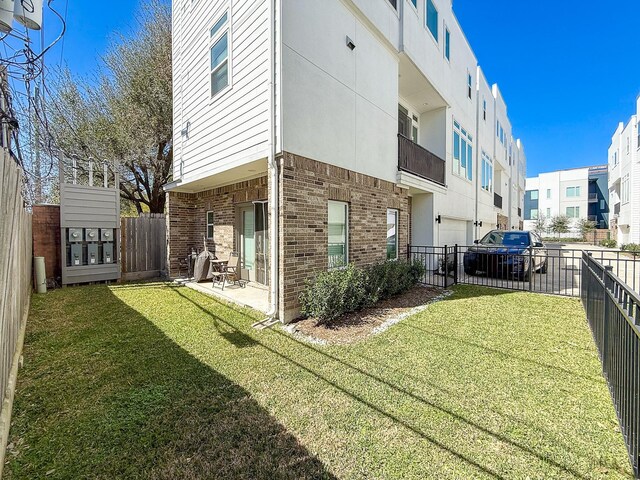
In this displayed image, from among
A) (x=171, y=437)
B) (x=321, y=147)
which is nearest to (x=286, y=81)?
(x=321, y=147)

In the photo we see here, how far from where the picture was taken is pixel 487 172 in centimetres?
1820

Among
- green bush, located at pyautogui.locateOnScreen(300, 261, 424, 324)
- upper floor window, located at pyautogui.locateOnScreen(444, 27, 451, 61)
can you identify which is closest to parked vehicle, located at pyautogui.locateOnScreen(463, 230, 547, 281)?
green bush, located at pyautogui.locateOnScreen(300, 261, 424, 324)

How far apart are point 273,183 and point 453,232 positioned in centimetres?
1007

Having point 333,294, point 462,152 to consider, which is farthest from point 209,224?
point 462,152

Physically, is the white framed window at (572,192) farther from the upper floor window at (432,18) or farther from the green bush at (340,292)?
the green bush at (340,292)

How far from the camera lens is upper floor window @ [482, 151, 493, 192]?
17.2m

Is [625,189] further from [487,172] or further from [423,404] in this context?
[423,404]

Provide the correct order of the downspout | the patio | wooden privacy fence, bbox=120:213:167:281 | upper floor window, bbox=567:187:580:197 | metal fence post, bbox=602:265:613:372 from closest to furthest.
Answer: metal fence post, bbox=602:265:613:372 → the downspout → the patio → wooden privacy fence, bbox=120:213:167:281 → upper floor window, bbox=567:187:580:197

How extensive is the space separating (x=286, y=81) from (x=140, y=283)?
7700 millimetres

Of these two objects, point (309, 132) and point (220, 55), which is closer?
point (309, 132)

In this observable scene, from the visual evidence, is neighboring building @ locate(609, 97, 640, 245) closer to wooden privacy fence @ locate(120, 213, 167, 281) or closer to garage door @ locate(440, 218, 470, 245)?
garage door @ locate(440, 218, 470, 245)

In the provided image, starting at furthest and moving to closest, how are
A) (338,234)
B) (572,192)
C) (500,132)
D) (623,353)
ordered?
(572,192) < (500,132) < (338,234) < (623,353)

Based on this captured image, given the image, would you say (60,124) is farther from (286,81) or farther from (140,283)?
(286,81)

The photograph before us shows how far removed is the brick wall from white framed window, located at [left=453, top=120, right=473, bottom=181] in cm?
1434
